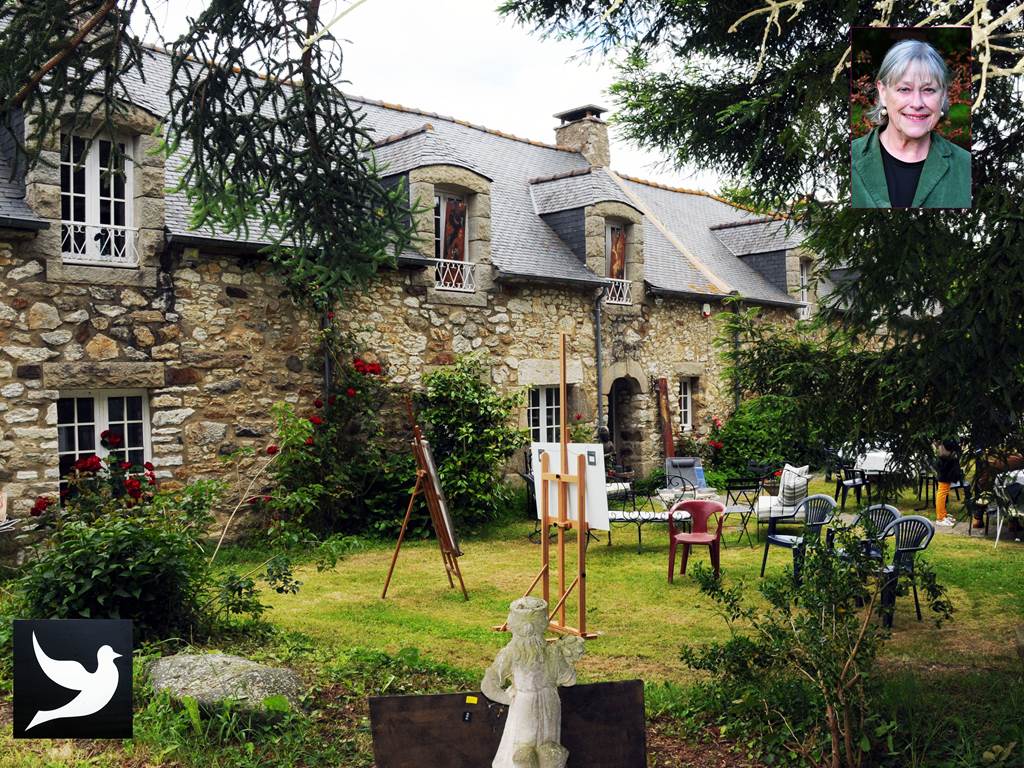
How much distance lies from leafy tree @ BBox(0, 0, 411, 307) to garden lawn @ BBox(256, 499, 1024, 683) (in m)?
2.90

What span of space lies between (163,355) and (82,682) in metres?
6.89

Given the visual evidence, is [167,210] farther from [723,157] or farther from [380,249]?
[723,157]

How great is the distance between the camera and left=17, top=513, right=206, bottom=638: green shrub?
18.4 ft

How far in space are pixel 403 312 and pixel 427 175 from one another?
184 cm

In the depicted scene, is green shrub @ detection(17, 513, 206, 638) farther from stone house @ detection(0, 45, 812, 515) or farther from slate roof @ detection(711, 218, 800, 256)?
slate roof @ detection(711, 218, 800, 256)

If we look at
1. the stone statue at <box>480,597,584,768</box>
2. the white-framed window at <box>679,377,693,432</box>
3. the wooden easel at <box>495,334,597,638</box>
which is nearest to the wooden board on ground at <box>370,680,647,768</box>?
the stone statue at <box>480,597,584,768</box>

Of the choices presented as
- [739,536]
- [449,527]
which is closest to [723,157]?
[449,527]

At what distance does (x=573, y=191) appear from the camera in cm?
1564

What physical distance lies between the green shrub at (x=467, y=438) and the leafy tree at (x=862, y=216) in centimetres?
602

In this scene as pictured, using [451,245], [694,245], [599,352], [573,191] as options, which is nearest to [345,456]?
[451,245]

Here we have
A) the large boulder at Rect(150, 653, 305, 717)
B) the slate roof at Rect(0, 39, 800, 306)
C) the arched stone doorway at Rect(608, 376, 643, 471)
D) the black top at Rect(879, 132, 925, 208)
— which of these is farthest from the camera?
the arched stone doorway at Rect(608, 376, 643, 471)

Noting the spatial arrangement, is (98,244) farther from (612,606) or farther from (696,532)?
(696,532)

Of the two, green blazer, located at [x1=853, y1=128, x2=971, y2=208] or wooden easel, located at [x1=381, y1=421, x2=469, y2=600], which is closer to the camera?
green blazer, located at [x1=853, y1=128, x2=971, y2=208]

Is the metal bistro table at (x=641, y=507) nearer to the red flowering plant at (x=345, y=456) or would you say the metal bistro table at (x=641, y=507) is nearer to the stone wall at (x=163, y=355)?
the red flowering plant at (x=345, y=456)
